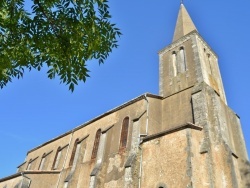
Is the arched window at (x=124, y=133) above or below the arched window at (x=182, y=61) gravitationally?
below

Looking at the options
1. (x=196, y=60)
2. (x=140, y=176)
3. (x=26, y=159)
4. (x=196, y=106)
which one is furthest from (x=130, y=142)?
(x=26, y=159)

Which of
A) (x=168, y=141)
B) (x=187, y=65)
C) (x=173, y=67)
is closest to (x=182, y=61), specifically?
(x=173, y=67)

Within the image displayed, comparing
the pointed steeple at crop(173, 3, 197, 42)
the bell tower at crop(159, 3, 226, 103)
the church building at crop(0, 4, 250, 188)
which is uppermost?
the pointed steeple at crop(173, 3, 197, 42)

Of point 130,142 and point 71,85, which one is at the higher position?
point 130,142

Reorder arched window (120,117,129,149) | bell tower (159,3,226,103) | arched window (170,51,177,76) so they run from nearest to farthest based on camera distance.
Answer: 1. arched window (120,117,129,149)
2. bell tower (159,3,226,103)
3. arched window (170,51,177,76)

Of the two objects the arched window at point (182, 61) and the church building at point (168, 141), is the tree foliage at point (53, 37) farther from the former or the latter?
the arched window at point (182, 61)

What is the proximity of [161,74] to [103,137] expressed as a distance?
7947 millimetres

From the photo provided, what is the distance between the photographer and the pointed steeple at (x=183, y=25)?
24944mm

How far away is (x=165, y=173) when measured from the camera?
13.5m

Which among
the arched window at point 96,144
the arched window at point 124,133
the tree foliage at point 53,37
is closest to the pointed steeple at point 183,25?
the arched window at point 124,133

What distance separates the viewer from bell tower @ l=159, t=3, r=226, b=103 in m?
19.2

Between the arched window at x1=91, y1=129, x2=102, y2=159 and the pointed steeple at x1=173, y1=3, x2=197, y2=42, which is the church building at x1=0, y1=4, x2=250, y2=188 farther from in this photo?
the pointed steeple at x1=173, y1=3, x2=197, y2=42

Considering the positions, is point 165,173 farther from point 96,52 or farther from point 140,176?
point 96,52

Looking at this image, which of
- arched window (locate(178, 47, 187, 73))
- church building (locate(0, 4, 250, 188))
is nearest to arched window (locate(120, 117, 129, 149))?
church building (locate(0, 4, 250, 188))
